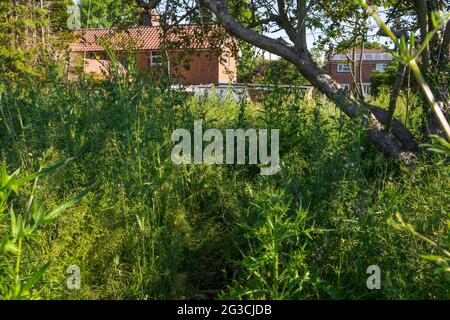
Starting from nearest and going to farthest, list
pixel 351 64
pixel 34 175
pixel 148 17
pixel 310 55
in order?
pixel 34 175 < pixel 310 55 < pixel 148 17 < pixel 351 64

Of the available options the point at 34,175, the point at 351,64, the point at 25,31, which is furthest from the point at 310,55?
the point at 25,31

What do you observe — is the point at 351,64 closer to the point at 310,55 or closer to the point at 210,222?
the point at 310,55

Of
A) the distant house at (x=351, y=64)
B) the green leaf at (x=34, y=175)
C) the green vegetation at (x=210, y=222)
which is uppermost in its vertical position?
the distant house at (x=351, y=64)

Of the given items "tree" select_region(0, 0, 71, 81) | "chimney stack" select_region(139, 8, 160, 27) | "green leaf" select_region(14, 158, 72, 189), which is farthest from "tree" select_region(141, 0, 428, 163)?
"tree" select_region(0, 0, 71, 81)

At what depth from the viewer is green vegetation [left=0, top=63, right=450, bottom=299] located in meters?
2.44

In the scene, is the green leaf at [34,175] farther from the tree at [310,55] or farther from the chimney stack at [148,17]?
the chimney stack at [148,17]

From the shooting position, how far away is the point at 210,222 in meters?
3.26

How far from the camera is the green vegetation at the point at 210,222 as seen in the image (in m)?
2.44

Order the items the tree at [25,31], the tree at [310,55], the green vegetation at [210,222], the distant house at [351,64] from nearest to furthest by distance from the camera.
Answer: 1. the green vegetation at [210,222]
2. the tree at [310,55]
3. the distant house at [351,64]
4. the tree at [25,31]

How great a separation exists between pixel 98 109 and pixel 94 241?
2.09m

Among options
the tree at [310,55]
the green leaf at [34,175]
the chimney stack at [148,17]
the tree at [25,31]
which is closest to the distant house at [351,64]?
the tree at [310,55]

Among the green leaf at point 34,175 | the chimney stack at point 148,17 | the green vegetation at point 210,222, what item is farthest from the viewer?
the chimney stack at point 148,17

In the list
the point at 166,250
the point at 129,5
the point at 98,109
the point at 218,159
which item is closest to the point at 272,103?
the point at 218,159
